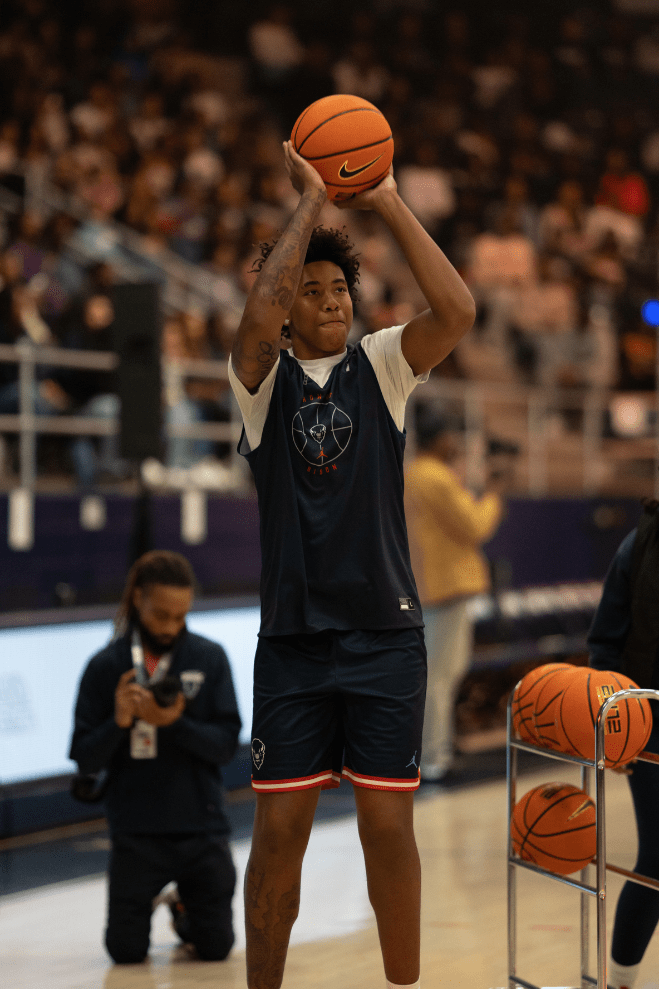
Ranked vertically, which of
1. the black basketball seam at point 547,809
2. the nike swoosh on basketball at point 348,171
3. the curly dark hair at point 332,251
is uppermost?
the nike swoosh on basketball at point 348,171

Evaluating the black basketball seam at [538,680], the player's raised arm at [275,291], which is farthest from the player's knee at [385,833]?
the player's raised arm at [275,291]

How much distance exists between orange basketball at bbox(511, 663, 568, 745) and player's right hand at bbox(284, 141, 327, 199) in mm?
1410

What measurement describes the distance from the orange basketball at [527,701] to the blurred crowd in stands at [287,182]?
4902mm

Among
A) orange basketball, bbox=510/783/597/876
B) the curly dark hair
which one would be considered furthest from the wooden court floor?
the curly dark hair

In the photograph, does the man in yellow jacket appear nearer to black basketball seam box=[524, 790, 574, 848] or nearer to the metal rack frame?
the metal rack frame

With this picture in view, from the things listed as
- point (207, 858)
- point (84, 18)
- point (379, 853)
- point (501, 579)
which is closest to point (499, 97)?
point (84, 18)

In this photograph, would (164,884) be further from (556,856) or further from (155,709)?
(556,856)

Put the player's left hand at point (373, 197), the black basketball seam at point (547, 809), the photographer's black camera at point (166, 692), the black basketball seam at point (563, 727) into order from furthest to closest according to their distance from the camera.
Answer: the photographer's black camera at point (166, 692) < the black basketball seam at point (547, 809) < the black basketball seam at point (563, 727) < the player's left hand at point (373, 197)

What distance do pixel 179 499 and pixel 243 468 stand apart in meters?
1.38

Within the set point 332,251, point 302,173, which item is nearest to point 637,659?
point 332,251

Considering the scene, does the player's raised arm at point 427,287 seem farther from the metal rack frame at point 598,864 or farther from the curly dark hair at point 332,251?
the metal rack frame at point 598,864

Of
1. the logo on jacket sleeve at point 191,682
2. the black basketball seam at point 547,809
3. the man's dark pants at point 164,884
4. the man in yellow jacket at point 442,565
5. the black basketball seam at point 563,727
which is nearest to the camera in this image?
the black basketball seam at point 563,727

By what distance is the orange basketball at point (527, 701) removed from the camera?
3311 mm

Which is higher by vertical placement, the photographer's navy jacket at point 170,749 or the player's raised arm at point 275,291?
the player's raised arm at point 275,291
